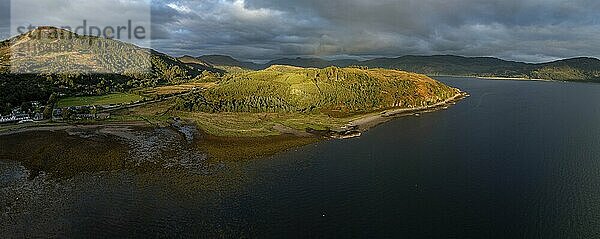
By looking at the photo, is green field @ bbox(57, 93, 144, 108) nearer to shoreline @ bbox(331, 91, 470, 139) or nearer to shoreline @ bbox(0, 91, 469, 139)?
shoreline @ bbox(0, 91, 469, 139)

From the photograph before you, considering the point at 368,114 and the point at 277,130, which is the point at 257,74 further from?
the point at 277,130

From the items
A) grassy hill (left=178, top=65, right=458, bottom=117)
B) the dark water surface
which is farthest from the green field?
the dark water surface

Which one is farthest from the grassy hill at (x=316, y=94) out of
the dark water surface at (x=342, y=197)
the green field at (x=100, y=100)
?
the dark water surface at (x=342, y=197)

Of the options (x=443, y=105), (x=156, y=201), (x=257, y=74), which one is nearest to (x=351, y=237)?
(x=156, y=201)

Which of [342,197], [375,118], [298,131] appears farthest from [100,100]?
[342,197]

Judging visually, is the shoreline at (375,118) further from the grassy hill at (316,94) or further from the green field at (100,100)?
the green field at (100,100)

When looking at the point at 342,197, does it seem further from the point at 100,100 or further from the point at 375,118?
the point at 100,100
